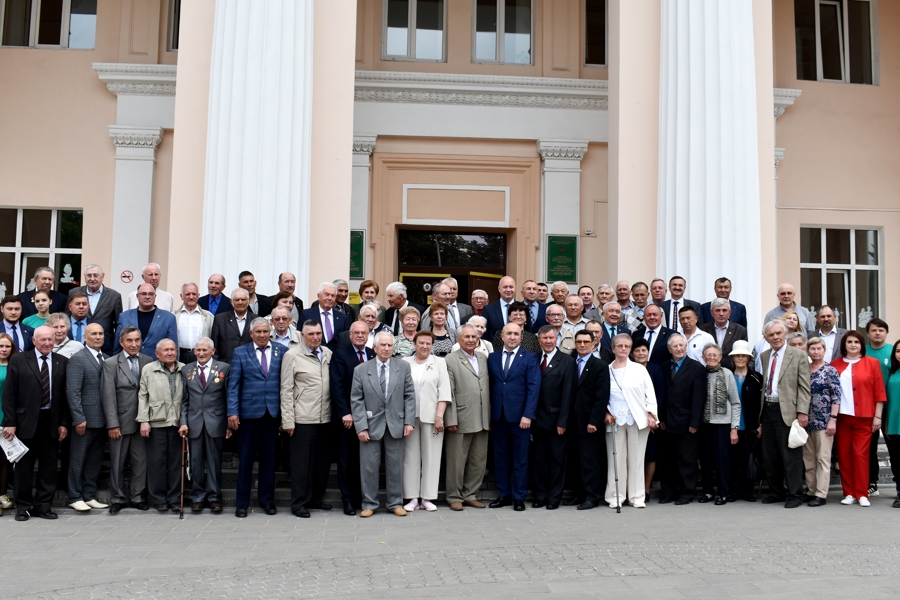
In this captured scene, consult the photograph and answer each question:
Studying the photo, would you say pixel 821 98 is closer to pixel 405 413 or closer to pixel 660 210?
pixel 660 210

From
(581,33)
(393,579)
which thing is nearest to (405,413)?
(393,579)

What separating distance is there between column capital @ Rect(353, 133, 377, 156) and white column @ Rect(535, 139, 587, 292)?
2504 mm

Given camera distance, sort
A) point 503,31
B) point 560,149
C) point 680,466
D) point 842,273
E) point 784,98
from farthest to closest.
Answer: point 842,273, point 503,31, point 784,98, point 560,149, point 680,466

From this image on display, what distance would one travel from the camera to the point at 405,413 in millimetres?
8492

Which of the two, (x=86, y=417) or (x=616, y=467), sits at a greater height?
(x=86, y=417)

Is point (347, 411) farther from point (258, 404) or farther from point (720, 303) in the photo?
point (720, 303)

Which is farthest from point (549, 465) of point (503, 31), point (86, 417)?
point (503, 31)

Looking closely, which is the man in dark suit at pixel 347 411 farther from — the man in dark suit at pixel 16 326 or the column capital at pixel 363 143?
the column capital at pixel 363 143

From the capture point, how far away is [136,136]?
528 inches

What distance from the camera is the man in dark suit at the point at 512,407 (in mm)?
8664

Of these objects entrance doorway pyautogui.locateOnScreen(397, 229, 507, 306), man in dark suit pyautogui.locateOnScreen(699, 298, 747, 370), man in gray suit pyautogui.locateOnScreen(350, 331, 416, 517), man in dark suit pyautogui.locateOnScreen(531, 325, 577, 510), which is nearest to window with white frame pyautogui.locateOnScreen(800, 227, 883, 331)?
entrance doorway pyautogui.locateOnScreen(397, 229, 507, 306)

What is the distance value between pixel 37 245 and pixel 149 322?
546 centimetres

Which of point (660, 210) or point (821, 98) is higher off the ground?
A: point (821, 98)

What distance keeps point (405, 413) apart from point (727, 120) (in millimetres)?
5408
